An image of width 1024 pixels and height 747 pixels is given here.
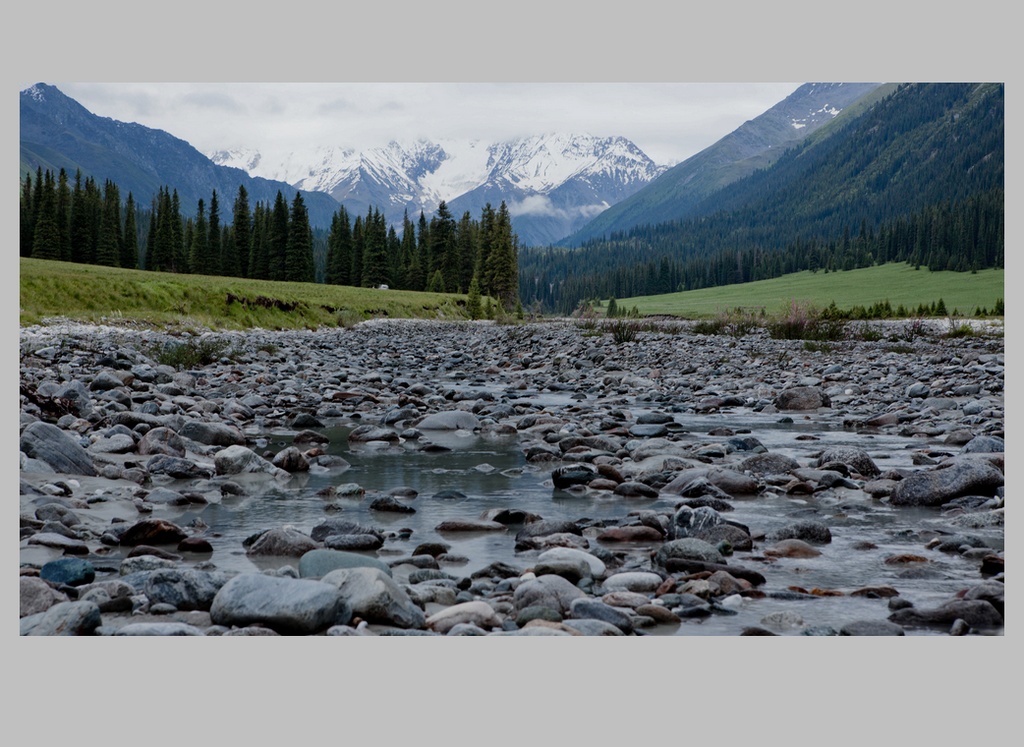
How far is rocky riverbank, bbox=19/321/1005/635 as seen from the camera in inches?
143

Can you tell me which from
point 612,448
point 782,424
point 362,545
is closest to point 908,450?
point 782,424

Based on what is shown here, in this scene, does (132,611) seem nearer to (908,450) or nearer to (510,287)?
(908,450)

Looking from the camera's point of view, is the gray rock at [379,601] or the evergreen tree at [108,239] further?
the evergreen tree at [108,239]

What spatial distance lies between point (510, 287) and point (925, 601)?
248 feet

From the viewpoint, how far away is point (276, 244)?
87.1 m

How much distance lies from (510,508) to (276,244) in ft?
283

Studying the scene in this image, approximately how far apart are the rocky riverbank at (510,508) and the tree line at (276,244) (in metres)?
66.6

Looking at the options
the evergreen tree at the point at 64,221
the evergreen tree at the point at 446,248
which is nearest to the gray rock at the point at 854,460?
the evergreen tree at the point at 446,248

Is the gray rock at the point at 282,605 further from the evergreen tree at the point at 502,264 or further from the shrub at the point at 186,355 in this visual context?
the evergreen tree at the point at 502,264

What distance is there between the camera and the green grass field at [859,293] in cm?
5116

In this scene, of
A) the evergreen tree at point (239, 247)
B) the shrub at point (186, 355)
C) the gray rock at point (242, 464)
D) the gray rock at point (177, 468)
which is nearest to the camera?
the gray rock at point (177, 468)

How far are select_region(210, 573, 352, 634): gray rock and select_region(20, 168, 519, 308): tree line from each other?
245 ft

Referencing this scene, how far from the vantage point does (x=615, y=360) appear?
64.1ft

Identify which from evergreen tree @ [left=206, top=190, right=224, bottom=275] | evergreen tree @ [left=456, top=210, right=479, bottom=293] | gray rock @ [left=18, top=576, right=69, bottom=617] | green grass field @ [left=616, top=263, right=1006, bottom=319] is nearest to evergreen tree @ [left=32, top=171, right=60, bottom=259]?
evergreen tree @ [left=206, top=190, right=224, bottom=275]
